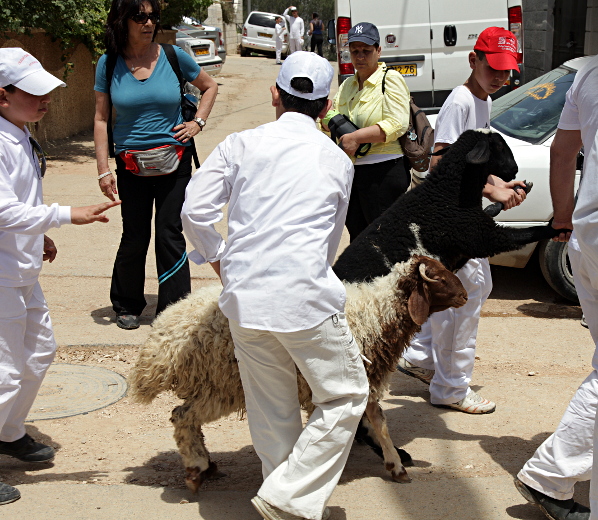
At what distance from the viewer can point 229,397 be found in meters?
3.78

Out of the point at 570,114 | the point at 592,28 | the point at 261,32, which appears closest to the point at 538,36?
the point at 592,28

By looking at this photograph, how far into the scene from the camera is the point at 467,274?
4.61 m

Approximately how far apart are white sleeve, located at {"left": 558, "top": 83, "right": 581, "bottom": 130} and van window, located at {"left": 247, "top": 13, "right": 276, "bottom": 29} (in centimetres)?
3256

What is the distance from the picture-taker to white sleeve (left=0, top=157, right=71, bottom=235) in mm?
3477

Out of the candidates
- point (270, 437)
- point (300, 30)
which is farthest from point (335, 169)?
point (300, 30)

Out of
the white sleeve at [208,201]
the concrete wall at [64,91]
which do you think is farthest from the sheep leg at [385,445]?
the concrete wall at [64,91]

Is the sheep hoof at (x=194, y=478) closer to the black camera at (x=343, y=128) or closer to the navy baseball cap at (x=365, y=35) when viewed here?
the black camera at (x=343, y=128)

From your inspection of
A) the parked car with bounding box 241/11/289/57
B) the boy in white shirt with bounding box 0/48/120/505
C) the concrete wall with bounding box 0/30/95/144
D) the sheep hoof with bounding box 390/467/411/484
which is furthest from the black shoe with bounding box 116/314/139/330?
the parked car with bounding box 241/11/289/57

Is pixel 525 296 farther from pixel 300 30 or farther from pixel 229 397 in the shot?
pixel 300 30

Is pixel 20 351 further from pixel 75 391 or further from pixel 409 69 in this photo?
pixel 409 69

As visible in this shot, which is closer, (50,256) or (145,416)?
(50,256)

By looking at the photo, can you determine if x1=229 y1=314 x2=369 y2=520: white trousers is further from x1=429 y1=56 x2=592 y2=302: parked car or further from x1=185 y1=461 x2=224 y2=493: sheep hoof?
x1=429 y1=56 x2=592 y2=302: parked car

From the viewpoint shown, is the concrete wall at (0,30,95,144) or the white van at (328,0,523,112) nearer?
the white van at (328,0,523,112)

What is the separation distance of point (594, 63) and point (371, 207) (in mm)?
2195
